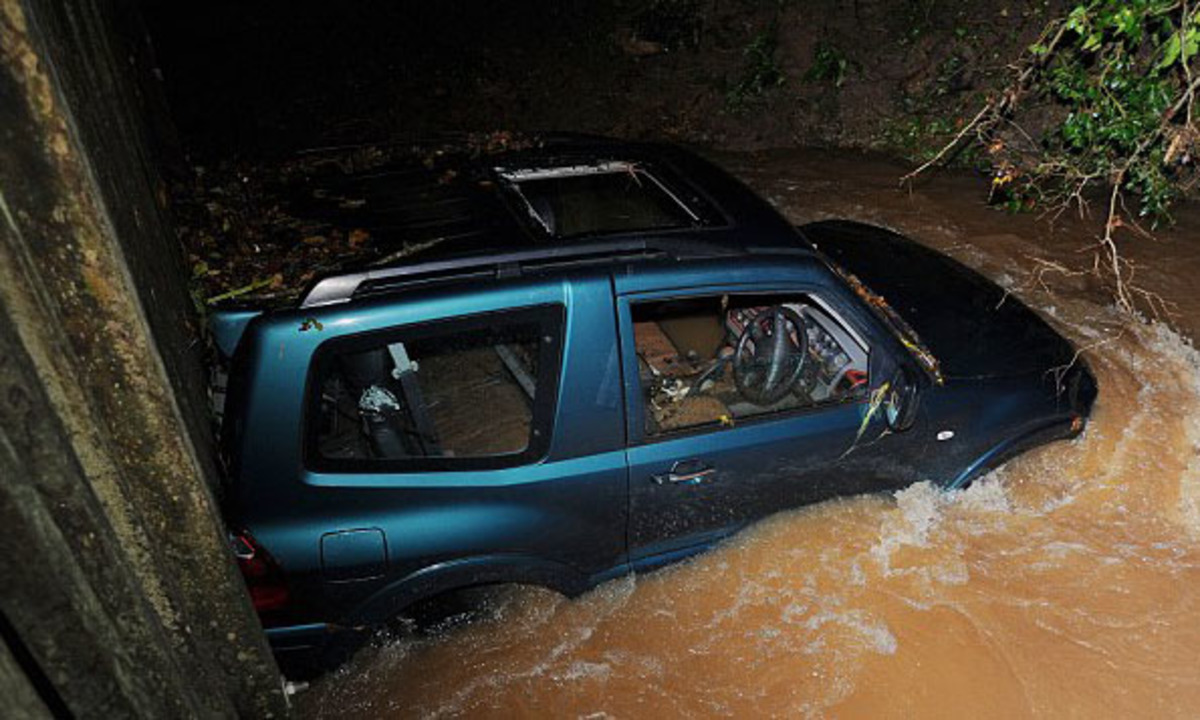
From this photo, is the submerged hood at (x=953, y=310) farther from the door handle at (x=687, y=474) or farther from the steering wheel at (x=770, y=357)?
the door handle at (x=687, y=474)

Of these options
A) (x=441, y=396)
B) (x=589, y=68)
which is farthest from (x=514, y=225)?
(x=589, y=68)

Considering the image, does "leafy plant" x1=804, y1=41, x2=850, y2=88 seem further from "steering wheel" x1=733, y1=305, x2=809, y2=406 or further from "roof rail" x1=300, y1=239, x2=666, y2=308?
"roof rail" x1=300, y1=239, x2=666, y2=308

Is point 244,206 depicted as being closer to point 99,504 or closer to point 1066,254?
point 99,504

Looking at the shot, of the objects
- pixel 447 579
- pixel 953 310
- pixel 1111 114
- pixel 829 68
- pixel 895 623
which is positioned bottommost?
pixel 895 623

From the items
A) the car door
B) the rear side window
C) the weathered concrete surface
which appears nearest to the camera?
the weathered concrete surface

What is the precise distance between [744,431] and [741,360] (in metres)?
0.49

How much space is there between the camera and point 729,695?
10.3 feet

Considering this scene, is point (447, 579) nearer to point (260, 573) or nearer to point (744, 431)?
point (260, 573)

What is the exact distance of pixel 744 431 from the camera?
121 inches

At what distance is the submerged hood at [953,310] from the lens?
11.6ft

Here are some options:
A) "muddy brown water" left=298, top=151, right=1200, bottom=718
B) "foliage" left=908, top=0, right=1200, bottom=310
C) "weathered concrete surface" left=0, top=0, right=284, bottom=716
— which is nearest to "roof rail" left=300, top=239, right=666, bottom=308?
"weathered concrete surface" left=0, top=0, right=284, bottom=716

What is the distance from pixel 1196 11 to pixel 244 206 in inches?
166

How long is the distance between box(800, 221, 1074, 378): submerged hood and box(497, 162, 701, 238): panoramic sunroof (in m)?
0.94

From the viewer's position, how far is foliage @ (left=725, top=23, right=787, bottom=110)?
882 cm
